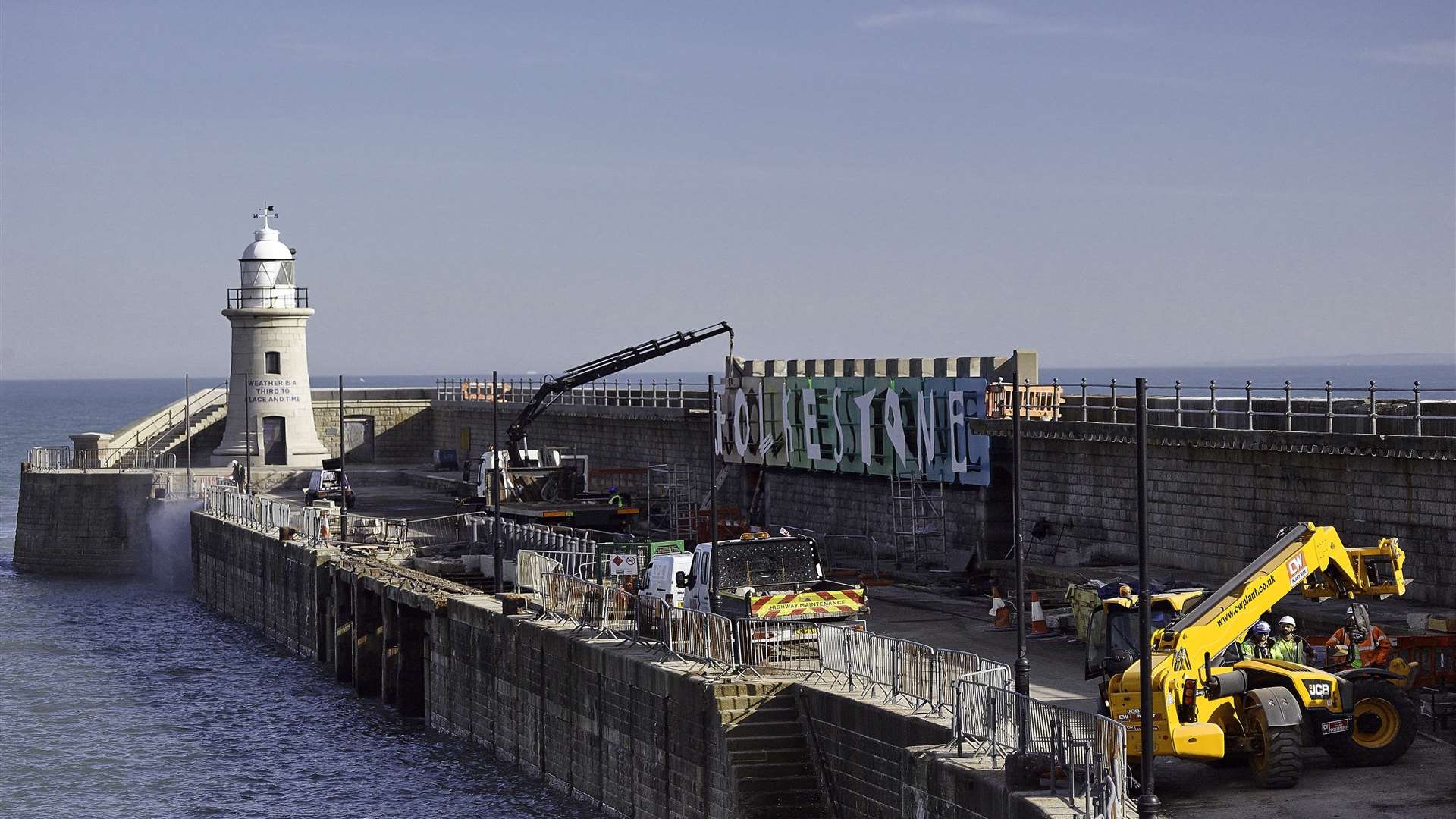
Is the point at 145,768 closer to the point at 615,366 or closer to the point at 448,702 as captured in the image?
the point at 448,702

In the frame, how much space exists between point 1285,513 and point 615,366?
113ft

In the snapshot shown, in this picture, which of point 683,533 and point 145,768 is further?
point 683,533

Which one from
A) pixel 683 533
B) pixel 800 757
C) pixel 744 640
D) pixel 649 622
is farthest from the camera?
pixel 683 533

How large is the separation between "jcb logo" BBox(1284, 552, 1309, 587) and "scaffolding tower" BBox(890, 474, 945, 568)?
22615 mm

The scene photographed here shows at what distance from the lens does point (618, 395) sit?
69875 mm

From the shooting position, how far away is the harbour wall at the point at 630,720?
872 inches

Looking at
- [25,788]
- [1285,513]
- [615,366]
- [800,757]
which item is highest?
[615,366]

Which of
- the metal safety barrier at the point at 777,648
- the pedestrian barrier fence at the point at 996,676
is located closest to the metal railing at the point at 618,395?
the metal safety barrier at the point at 777,648

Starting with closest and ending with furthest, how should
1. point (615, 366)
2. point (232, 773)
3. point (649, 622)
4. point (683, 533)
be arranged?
point (649, 622) < point (232, 773) < point (683, 533) < point (615, 366)

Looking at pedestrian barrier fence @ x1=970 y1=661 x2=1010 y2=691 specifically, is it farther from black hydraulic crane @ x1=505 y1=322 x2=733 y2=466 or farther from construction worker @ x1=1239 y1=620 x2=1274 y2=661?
black hydraulic crane @ x1=505 y1=322 x2=733 y2=466

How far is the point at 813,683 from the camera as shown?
997 inches

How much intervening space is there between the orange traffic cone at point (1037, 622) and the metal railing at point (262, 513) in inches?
1087

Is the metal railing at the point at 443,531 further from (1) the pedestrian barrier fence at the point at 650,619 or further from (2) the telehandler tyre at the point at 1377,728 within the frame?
(2) the telehandler tyre at the point at 1377,728

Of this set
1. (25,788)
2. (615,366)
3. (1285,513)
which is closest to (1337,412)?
(1285,513)
